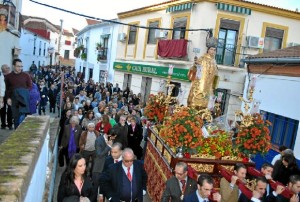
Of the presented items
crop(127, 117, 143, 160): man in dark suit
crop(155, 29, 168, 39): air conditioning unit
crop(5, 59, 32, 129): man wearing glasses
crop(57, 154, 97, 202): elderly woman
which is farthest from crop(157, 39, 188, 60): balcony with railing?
crop(57, 154, 97, 202): elderly woman

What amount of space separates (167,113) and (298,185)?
14.5ft

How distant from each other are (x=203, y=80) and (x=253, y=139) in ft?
9.53

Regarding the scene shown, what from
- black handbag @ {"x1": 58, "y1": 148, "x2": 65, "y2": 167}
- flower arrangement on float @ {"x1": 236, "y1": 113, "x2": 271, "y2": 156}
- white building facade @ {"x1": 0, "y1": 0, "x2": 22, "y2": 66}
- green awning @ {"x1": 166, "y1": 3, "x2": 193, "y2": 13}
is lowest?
black handbag @ {"x1": 58, "y1": 148, "x2": 65, "y2": 167}

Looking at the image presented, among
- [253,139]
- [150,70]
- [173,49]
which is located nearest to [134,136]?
[253,139]

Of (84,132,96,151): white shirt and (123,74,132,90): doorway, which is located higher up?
(123,74,132,90): doorway

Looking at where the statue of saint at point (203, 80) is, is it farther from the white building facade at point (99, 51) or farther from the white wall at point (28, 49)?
the white wall at point (28, 49)

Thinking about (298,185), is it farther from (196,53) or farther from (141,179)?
(196,53)

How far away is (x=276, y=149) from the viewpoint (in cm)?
1080

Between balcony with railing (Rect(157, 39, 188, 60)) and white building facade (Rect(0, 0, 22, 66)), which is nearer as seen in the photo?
white building facade (Rect(0, 0, 22, 66))

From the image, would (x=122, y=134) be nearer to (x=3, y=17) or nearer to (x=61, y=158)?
(x=61, y=158)

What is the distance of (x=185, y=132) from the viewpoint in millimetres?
6156

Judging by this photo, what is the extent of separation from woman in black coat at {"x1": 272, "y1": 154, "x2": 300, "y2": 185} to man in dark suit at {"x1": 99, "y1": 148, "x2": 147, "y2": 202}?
3.05 m

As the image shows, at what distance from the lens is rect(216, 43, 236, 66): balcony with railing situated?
17.9 metres

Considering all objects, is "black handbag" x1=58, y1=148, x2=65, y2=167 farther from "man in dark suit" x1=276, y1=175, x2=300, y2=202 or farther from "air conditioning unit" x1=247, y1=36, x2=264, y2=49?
"air conditioning unit" x1=247, y1=36, x2=264, y2=49
